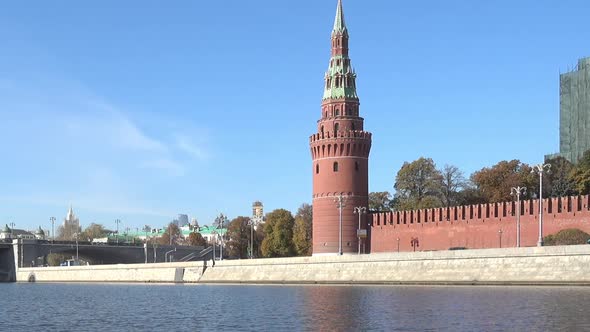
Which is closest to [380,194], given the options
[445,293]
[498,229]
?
[498,229]

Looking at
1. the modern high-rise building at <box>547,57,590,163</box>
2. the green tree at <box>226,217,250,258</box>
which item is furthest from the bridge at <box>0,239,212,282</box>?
the modern high-rise building at <box>547,57,590,163</box>

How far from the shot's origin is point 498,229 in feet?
245

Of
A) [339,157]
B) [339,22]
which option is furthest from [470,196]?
[339,22]

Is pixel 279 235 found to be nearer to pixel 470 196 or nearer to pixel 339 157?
pixel 339 157

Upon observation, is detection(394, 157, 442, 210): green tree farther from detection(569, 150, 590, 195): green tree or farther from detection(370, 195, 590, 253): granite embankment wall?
detection(569, 150, 590, 195): green tree

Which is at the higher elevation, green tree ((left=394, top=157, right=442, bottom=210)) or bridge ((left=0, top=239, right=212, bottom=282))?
green tree ((left=394, top=157, right=442, bottom=210))

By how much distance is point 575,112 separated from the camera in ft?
314

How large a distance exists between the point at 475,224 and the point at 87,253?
77.5 m

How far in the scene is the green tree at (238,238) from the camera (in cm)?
13138

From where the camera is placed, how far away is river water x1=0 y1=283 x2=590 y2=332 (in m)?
34.6

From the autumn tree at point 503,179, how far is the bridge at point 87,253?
175ft

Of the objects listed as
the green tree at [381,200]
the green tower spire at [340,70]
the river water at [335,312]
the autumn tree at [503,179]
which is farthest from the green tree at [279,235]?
the river water at [335,312]

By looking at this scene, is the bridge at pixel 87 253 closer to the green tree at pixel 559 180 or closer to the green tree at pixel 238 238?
the green tree at pixel 238 238

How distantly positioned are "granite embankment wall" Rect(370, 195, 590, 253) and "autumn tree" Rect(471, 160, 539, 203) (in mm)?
8964
